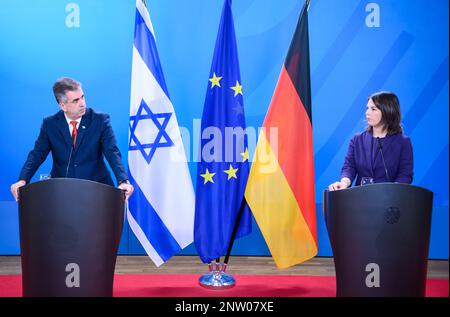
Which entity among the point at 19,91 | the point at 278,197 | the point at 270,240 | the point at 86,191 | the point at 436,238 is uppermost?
the point at 19,91

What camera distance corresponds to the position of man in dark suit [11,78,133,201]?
2.53 metres

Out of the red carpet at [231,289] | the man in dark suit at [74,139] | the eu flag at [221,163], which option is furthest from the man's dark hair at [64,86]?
the red carpet at [231,289]

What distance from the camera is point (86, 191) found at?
192 cm

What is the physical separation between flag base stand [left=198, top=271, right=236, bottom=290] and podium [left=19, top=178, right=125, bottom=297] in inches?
47.4

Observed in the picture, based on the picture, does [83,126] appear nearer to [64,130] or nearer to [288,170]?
[64,130]

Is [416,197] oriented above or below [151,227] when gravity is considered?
above

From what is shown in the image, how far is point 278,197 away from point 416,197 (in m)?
1.07

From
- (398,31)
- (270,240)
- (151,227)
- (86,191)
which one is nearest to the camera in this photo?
(86,191)

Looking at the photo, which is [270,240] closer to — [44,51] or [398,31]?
[398,31]

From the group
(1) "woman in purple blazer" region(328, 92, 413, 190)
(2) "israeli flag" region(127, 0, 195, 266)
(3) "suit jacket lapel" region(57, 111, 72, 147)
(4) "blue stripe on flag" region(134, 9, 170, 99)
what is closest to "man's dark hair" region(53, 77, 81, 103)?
(3) "suit jacket lapel" region(57, 111, 72, 147)

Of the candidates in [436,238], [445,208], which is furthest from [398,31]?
[436,238]

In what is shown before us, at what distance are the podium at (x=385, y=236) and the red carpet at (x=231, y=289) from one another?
0.94 meters

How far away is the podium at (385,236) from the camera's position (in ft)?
6.62

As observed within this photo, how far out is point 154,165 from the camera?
3145 mm
